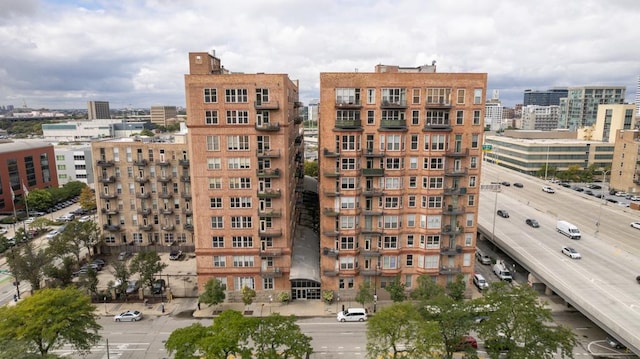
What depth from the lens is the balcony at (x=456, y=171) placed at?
53375 millimetres

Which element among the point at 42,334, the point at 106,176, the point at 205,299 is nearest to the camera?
the point at 42,334

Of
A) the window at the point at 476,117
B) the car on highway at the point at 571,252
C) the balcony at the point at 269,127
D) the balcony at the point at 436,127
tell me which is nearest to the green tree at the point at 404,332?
the balcony at the point at 436,127

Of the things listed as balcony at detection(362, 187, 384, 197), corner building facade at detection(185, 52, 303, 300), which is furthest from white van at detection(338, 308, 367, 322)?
balcony at detection(362, 187, 384, 197)

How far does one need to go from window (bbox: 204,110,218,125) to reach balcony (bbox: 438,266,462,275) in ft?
133

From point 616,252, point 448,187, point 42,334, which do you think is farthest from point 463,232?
point 42,334

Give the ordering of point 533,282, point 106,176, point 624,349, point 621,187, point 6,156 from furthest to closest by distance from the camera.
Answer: point 621,187 → point 6,156 → point 106,176 → point 533,282 → point 624,349

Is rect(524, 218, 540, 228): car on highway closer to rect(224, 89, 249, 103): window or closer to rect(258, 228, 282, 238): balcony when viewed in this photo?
rect(258, 228, 282, 238): balcony

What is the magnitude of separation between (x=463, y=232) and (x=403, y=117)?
65.7 ft

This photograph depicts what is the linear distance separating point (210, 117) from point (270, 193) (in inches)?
549

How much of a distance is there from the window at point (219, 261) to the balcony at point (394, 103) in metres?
33.1

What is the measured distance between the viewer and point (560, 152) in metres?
146

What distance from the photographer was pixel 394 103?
51875 mm

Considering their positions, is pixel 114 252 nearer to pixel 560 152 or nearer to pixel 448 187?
pixel 448 187

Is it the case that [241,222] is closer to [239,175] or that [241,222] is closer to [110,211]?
[239,175]
